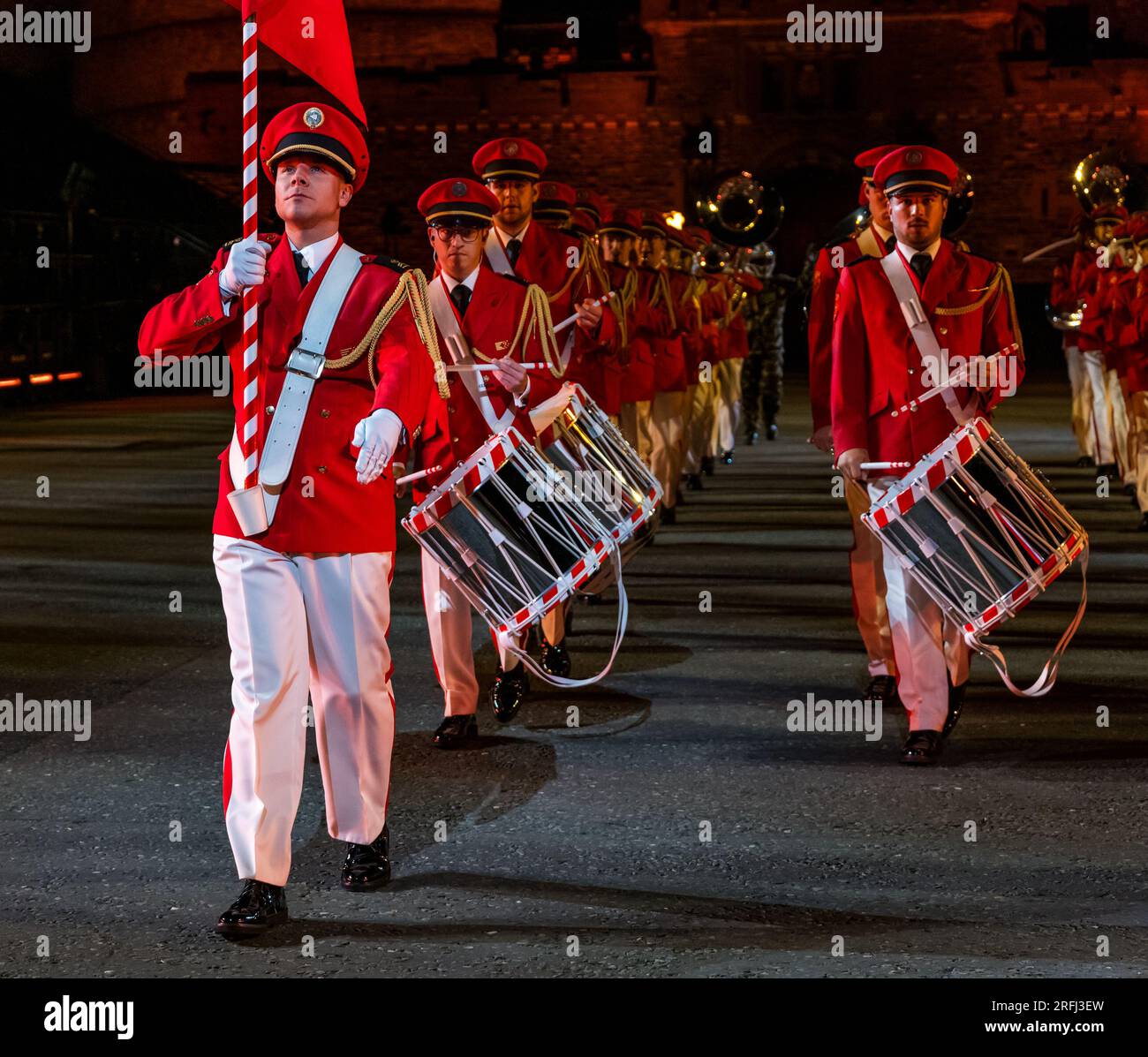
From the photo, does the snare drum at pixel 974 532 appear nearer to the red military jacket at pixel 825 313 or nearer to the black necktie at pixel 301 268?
the red military jacket at pixel 825 313

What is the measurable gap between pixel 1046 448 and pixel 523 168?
1489 cm

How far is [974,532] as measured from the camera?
716 centimetres

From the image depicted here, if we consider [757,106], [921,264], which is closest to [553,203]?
[921,264]

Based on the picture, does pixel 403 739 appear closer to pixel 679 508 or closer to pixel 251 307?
pixel 251 307

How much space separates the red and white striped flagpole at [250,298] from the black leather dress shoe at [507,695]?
289 centimetres

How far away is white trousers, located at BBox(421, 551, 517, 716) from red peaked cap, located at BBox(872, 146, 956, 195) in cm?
203

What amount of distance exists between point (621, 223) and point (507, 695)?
661 centimetres

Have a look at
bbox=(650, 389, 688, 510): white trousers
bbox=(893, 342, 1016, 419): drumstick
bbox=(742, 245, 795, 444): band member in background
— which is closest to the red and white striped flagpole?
bbox=(893, 342, 1016, 419): drumstick

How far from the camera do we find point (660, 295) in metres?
15.7

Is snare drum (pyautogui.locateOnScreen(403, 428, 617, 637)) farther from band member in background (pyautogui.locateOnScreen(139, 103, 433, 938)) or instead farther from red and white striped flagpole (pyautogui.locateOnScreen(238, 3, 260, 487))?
red and white striped flagpole (pyautogui.locateOnScreen(238, 3, 260, 487))

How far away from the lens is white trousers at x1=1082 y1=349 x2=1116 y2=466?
18562 mm

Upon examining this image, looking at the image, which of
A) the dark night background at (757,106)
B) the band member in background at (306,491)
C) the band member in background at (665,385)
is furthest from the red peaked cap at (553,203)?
the dark night background at (757,106)

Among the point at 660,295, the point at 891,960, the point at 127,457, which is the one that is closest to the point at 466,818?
the point at 891,960

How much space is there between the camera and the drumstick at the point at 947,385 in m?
7.36
